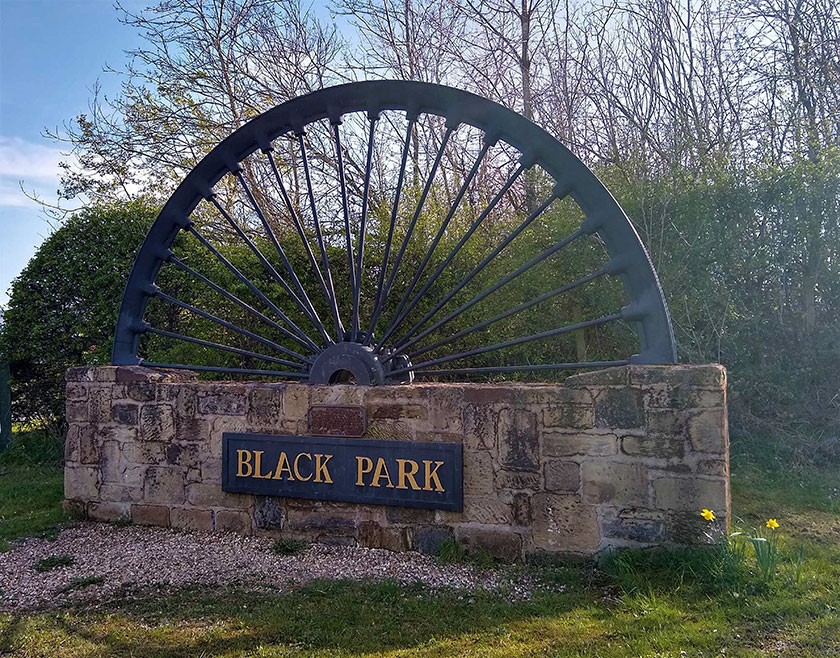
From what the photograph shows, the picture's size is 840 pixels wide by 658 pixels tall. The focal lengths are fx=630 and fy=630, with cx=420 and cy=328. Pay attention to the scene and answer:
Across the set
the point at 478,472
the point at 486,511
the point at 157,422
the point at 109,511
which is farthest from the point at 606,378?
the point at 109,511

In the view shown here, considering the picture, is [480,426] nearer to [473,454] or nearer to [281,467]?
[473,454]

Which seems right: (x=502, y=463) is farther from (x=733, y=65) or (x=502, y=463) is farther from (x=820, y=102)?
(x=733, y=65)

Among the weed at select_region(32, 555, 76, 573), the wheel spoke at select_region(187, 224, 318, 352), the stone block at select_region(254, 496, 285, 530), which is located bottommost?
the weed at select_region(32, 555, 76, 573)

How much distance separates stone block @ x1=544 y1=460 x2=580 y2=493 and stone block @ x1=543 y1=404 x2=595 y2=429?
0.73 feet

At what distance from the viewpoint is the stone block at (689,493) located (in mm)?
3443

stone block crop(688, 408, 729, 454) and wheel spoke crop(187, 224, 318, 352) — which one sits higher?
wheel spoke crop(187, 224, 318, 352)

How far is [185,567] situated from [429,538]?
148cm

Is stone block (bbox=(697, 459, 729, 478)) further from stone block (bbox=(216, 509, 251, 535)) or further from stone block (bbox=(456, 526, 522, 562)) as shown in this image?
stone block (bbox=(216, 509, 251, 535))

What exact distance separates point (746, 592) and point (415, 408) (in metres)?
2.06

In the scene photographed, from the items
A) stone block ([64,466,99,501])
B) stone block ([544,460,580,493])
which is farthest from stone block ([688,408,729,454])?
stone block ([64,466,99,501])

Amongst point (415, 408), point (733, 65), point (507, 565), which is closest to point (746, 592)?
point (507, 565)

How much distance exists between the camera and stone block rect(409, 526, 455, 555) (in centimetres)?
394

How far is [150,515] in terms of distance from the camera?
4.62 m

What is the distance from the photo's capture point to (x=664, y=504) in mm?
3529
